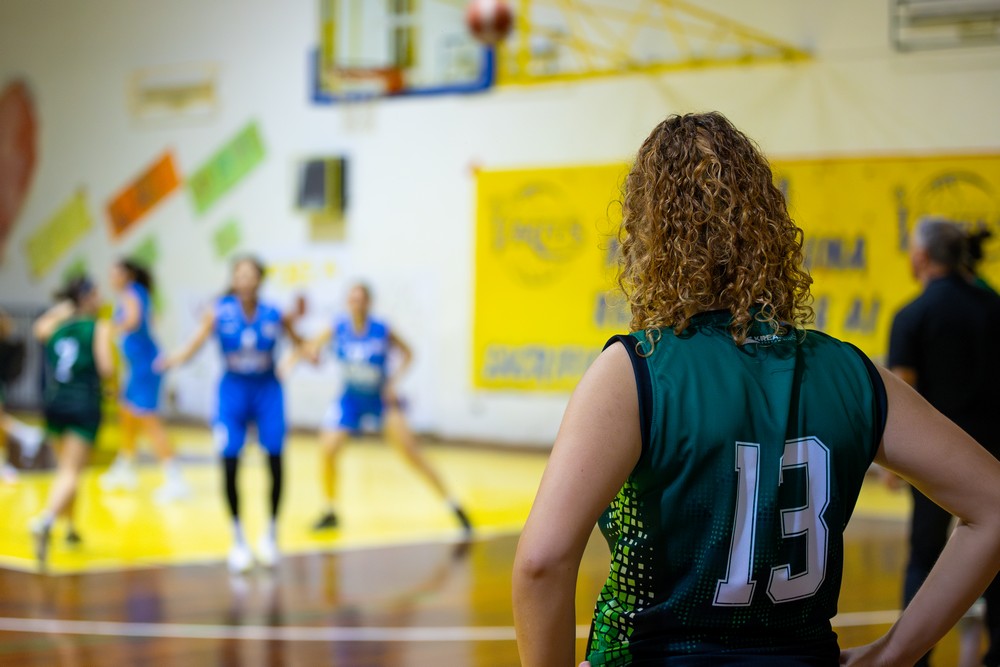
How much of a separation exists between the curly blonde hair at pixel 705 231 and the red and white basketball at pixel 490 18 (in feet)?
31.0

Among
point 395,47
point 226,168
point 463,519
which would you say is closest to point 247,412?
point 463,519

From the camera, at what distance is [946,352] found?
13.6 ft

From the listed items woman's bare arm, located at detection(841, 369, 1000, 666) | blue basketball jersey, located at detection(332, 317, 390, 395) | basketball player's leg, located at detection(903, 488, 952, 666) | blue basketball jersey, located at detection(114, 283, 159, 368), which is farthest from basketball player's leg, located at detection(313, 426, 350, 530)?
woman's bare arm, located at detection(841, 369, 1000, 666)

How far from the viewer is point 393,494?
10.1m

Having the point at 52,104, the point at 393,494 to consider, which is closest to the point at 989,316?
the point at 393,494

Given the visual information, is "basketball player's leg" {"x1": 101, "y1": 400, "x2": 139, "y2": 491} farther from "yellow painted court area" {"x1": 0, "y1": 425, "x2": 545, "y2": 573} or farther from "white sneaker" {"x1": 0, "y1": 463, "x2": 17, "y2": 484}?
"white sneaker" {"x1": 0, "y1": 463, "x2": 17, "y2": 484}

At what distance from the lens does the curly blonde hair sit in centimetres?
156

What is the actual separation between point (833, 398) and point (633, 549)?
0.34 m

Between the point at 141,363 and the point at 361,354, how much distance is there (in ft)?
8.13

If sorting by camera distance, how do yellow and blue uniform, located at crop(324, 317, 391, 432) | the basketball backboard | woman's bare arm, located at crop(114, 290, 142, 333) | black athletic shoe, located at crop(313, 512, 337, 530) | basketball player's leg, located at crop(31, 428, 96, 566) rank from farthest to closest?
the basketball backboard → woman's bare arm, located at crop(114, 290, 142, 333) → yellow and blue uniform, located at crop(324, 317, 391, 432) → black athletic shoe, located at crop(313, 512, 337, 530) → basketball player's leg, located at crop(31, 428, 96, 566)

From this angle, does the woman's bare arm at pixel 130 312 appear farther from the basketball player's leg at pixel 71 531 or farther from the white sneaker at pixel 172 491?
the basketball player's leg at pixel 71 531

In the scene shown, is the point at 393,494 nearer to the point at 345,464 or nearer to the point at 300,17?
the point at 345,464

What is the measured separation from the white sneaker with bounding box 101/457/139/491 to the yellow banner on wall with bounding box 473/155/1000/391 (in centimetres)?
447

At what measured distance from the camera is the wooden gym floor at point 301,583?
5152 mm
